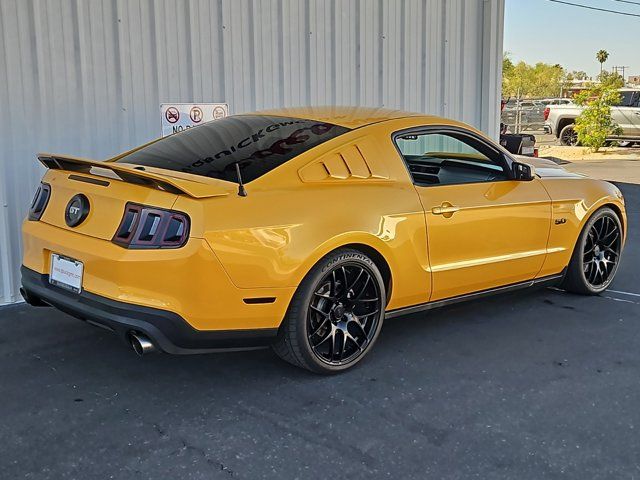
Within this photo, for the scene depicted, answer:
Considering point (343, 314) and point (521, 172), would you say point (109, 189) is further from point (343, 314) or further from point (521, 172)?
point (521, 172)

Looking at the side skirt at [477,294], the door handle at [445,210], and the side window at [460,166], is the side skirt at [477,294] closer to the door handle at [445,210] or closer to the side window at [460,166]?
the door handle at [445,210]

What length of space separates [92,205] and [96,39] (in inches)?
100

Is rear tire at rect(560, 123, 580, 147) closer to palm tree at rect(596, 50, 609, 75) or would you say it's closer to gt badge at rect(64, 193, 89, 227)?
gt badge at rect(64, 193, 89, 227)

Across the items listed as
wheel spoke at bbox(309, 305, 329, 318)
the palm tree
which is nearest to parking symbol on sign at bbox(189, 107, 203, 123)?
wheel spoke at bbox(309, 305, 329, 318)

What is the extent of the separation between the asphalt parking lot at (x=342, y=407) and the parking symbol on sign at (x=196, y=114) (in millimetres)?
2172

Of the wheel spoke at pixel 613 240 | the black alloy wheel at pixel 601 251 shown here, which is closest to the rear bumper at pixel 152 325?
the black alloy wheel at pixel 601 251

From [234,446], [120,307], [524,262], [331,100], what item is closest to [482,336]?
[524,262]

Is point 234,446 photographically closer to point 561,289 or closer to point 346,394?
point 346,394

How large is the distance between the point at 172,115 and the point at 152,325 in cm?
319

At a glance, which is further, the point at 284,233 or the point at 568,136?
the point at 568,136

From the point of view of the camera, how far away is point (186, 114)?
20.5 feet

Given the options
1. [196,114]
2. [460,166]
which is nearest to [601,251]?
[460,166]

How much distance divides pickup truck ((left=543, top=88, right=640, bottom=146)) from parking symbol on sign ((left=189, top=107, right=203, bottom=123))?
19.3 meters

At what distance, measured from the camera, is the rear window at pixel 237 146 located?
388 cm
